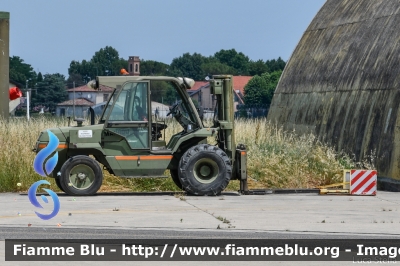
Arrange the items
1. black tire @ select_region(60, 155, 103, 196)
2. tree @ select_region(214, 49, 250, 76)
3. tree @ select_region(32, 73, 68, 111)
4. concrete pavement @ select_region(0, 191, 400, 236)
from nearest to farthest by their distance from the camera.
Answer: concrete pavement @ select_region(0, 191, 400, 236), black tire @ select_region(60, 155, 103, 196), tree @ select_region(32, 73, 68, 111), tree @ select_region(214, 49, 250, 76)

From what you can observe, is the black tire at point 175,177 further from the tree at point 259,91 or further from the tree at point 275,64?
the tree at point 275,64

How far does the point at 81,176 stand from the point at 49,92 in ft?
268

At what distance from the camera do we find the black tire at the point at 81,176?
16891mm

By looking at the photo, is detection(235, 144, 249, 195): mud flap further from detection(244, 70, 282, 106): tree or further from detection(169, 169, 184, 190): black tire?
detection(244, 70, 282, 106): tree

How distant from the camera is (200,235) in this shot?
470 inches

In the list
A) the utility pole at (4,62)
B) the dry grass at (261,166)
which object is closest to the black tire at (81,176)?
the dry grass at (261,166)

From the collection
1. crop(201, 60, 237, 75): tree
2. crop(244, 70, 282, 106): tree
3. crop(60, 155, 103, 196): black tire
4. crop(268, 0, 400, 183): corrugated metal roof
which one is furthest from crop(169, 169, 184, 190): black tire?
crop(201, 60, 237, 75): tree

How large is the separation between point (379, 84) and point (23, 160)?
8236 mm

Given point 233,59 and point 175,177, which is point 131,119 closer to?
point 175,177

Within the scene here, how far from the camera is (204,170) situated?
A: 56.7ft

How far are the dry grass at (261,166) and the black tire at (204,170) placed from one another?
1.56 m

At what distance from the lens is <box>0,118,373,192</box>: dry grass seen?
1830 centimetres

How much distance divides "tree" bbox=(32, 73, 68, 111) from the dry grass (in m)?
74.3

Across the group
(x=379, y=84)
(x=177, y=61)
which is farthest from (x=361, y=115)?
(x=177, y=61)
